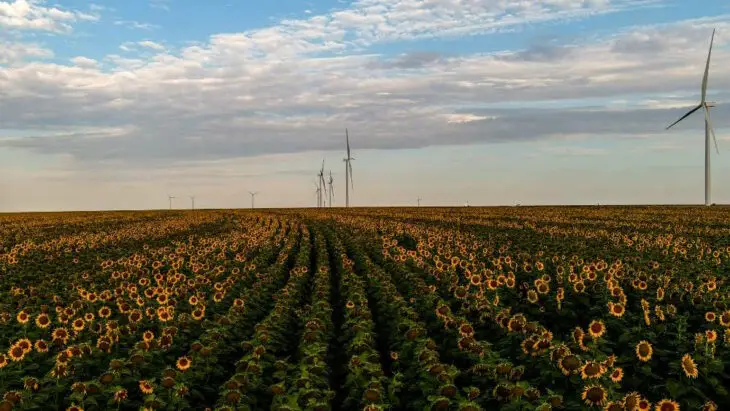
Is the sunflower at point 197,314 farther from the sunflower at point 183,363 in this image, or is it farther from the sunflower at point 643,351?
the sunflower at point 643,351

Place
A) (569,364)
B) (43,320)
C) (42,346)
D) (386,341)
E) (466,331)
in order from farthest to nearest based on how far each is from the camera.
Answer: (386,341)
(43,320)
(466,331)
(42,346)
(569,364)

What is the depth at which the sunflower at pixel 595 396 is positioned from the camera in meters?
7.55


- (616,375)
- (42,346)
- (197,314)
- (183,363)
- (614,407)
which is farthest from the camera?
(197,314)

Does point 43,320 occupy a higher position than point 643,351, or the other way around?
point 43,320

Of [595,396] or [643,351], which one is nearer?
[595,396]

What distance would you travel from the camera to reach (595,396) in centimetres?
759

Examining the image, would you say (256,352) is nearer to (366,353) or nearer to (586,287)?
(366,353)

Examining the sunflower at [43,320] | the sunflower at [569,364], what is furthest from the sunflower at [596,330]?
the sunflower at [43,320]

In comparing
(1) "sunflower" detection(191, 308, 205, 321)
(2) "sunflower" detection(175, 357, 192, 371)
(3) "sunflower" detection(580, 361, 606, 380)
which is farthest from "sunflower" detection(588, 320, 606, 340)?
(1) "sunflower" detection(191, 308, 205, 321)

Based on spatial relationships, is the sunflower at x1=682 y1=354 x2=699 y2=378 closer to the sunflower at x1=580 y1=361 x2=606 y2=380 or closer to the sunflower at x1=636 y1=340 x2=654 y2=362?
the sunflower at x1=636 y1=340 x2=654 y2=362

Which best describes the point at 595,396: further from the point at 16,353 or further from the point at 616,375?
the point at 16,353

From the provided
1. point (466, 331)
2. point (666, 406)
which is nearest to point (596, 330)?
point (466, 331)

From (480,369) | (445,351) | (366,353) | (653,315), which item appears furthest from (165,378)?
(653,315)

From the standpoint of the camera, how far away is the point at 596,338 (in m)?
9.65
